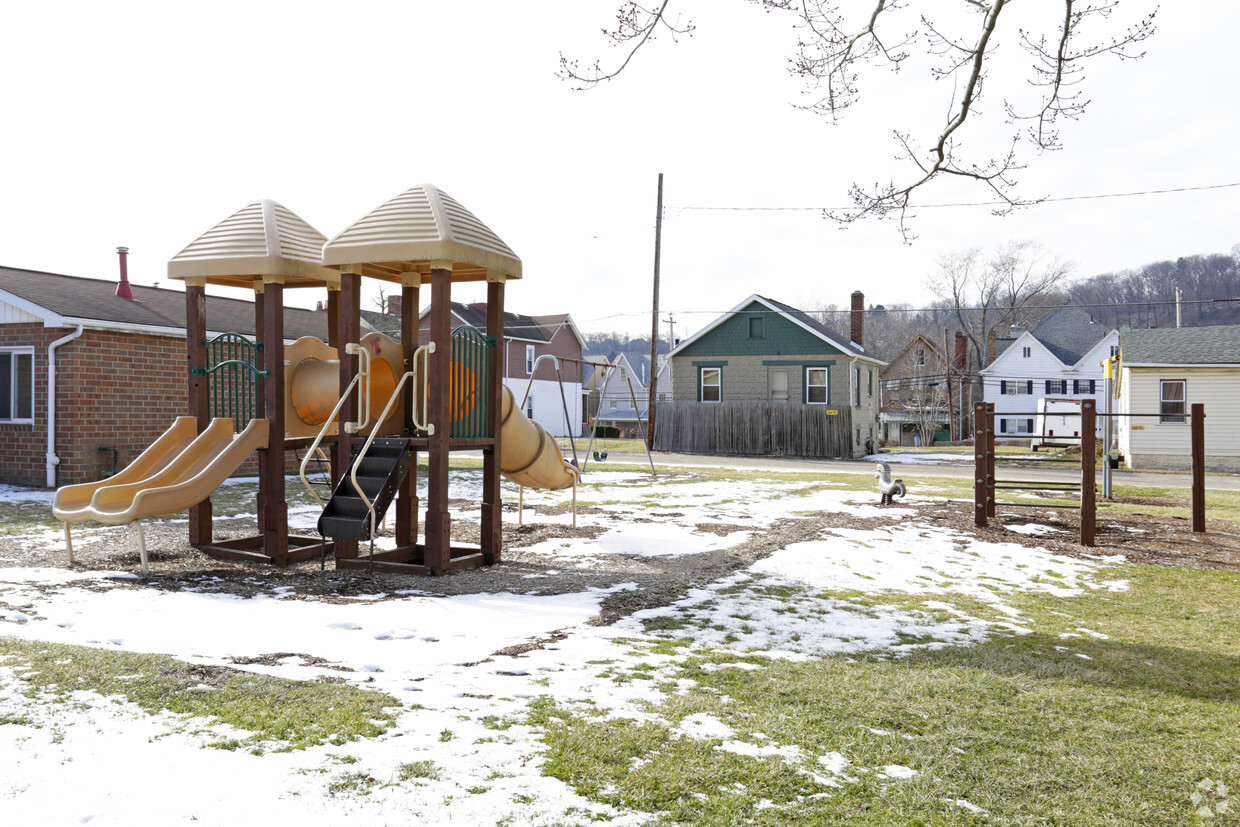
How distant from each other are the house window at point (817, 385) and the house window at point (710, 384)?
3.41 m

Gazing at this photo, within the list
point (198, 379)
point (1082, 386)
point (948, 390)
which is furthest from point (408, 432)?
point (1082, 386)

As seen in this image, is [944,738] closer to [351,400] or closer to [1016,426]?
[351,400]

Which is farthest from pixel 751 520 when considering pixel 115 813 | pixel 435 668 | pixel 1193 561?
pixel 115 813

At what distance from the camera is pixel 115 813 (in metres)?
2.77

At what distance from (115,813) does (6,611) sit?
3.82m

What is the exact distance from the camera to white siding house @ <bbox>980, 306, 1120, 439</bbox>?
1874 inches

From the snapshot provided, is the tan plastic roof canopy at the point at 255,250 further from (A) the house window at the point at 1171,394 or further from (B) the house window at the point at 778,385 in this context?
(A) the house window at the point at 1171,394

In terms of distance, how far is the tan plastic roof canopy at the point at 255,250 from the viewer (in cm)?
840

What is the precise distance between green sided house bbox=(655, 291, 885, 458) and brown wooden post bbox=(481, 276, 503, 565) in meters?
22.8

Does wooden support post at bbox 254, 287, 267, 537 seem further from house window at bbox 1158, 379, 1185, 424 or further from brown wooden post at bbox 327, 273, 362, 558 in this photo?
house window at bbox 1158, 379, 1185, 424

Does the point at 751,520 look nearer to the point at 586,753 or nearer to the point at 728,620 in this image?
the point at 728,620

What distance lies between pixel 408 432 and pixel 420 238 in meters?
2.08

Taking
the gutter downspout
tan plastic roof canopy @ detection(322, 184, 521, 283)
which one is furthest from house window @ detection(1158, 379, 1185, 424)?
the gutter downspout

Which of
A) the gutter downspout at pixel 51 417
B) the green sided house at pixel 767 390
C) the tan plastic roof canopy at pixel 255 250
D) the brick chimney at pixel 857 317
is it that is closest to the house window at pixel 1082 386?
the brick chimney at pixel 857 317
